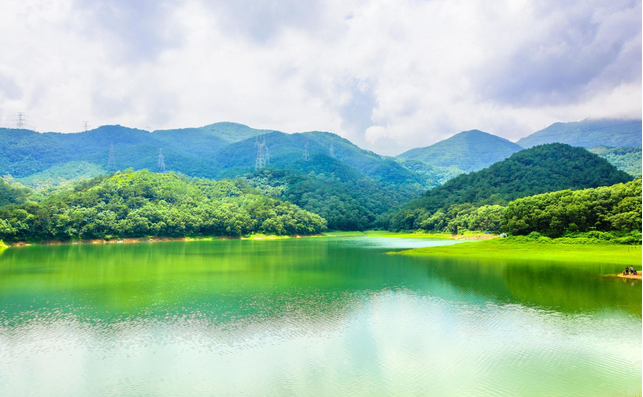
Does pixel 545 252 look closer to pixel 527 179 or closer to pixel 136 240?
pixel 527 179

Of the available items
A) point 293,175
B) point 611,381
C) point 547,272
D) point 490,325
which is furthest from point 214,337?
point 293,175

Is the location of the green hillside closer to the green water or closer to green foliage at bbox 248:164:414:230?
green foliage at bbox 248:164:414:230

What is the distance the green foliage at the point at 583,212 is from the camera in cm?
5209

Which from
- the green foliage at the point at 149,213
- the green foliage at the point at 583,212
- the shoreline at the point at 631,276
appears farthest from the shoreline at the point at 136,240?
the shoreline at the point at 631,276

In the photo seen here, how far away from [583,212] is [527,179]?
69.2m

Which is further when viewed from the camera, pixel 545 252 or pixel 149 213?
pixel 149 213

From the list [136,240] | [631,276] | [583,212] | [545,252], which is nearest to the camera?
[631,276]

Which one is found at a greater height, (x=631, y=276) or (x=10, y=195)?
(x=10, y=195)

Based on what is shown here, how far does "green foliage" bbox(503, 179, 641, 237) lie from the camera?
52.1 meters

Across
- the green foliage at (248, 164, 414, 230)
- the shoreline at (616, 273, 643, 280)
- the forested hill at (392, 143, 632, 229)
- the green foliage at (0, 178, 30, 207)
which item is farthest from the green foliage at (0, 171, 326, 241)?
the shoreline at (616, 273, 643, 280)

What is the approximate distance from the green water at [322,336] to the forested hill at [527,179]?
84.0 meters

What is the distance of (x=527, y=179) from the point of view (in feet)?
396

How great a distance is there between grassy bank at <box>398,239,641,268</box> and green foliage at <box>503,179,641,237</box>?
3.26 m

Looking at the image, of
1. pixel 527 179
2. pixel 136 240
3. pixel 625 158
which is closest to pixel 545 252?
pixel 527 179
